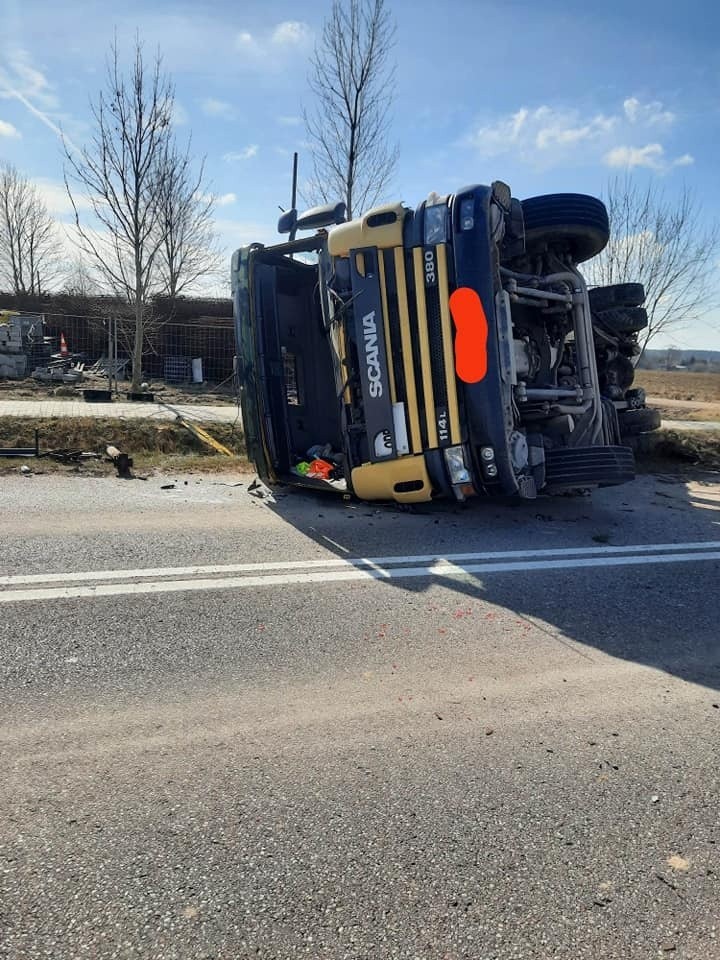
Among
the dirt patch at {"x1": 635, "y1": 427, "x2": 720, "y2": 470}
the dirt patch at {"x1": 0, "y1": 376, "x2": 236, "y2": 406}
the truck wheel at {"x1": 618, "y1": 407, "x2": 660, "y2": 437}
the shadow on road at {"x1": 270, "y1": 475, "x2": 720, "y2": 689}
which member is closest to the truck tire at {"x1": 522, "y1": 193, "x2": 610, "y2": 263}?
the truck wheel at {"x1": 618, "y1": 407, "x2": 660, "y2": 437}

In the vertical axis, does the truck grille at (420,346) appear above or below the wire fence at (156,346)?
below

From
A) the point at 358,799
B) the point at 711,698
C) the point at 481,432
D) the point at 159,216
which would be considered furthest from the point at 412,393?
the point at 159,216

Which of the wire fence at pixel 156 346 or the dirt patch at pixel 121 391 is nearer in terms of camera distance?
the dirt patch at pixel 121 391

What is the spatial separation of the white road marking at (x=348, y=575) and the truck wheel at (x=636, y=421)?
2.37 metres

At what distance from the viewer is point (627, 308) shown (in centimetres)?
651

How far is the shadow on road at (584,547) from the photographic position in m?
3.22

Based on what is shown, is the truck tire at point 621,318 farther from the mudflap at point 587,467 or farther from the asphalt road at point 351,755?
the asphalt road at point 351,755

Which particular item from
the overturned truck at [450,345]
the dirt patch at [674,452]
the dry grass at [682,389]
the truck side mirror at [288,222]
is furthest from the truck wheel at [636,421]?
the dry grass at [682,389]

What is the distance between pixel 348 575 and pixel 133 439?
594 cm

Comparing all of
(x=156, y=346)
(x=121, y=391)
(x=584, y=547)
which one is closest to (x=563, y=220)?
(x=584, y=547)

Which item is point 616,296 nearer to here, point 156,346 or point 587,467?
point 587,467

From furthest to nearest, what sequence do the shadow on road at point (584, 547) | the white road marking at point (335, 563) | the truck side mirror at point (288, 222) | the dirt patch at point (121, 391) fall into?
the dirt patch at point (121, 391) → the truck side mirror at point (288, 222) → the white road marking at point (335, 563) → the shadow on road at point (584, 547)

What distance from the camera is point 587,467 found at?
199 inches

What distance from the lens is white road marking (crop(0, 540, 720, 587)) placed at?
3574mm
